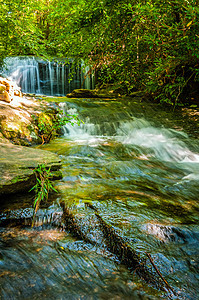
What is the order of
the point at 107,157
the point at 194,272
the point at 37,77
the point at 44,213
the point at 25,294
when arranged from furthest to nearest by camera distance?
the point at 37,77 < the point at 107,157 < the point at 44,213 < the point at 194,272 < the point at 25,294

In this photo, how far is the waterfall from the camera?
1277 cm

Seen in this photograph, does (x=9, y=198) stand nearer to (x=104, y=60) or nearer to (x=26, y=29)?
(x=104, y=60)

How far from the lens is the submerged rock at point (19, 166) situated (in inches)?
98.3

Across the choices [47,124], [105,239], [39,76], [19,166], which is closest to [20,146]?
[19,166]

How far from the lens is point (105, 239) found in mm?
2029

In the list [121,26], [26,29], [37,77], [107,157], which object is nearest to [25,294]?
[107,157]

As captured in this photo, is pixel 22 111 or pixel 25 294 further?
pixel 22 111

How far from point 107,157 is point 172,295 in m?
3.46

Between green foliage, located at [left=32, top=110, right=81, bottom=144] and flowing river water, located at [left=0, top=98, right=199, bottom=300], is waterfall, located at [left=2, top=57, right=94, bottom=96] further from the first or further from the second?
flowing river water, located at [left=0, top=98, right=199, bottom=300]

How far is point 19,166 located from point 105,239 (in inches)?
58.8

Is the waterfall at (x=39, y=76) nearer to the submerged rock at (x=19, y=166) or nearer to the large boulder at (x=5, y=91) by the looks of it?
the large boulder at (x=5, y=91)

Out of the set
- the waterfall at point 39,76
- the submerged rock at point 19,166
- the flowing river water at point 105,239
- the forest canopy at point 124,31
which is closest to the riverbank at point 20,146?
the submerged rock at point 19,166

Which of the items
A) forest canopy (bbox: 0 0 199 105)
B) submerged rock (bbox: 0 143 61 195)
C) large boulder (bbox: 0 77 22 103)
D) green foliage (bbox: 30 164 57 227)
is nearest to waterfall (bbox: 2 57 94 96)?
forest canopy (bbox: 0 0 199 105)

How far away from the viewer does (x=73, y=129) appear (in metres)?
7.39
